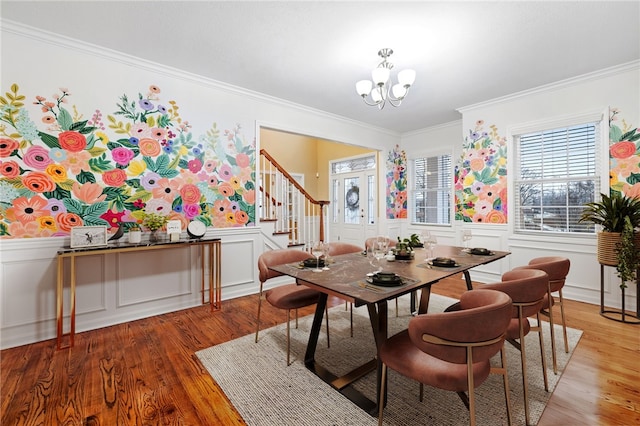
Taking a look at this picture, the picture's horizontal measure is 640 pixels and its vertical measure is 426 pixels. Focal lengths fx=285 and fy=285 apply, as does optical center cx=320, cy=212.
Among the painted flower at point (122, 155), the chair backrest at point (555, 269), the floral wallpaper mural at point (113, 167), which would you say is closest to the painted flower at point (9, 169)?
the floral wallpaper mural at point (113, 167)

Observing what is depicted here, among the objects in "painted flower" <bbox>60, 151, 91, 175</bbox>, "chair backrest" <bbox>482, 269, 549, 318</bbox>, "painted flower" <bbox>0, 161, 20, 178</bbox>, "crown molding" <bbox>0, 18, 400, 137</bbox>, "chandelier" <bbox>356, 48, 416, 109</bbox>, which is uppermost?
"crown molding" <bbox>0, 18, 400, 137</bbox>

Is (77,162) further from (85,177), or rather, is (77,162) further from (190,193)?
(190,193)

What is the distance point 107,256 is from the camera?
295 cm

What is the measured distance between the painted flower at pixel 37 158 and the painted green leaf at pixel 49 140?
7cm

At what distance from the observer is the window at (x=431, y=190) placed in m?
5.68

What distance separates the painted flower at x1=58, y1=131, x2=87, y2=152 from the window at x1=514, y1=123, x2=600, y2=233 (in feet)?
18.0

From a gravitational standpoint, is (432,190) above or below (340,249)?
above

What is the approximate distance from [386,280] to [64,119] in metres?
3.31

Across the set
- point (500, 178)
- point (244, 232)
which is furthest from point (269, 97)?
point (500, 178)

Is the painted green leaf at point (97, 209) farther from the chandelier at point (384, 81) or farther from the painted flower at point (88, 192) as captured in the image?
the chandelier at point (384, 81)

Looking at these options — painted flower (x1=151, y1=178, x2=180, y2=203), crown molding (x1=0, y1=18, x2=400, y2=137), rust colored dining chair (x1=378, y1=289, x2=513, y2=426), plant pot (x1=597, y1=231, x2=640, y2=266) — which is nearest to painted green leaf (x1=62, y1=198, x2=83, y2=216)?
painted flower (x1=151, y1=178, x2=180, y2=203)

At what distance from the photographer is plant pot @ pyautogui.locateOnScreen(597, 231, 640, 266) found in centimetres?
299

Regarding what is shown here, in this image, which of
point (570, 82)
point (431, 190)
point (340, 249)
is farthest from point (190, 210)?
point (570, 82)

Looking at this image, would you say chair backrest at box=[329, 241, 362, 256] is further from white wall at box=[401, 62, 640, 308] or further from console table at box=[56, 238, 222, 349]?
white wall at box=[401, 62, 640, 308]
